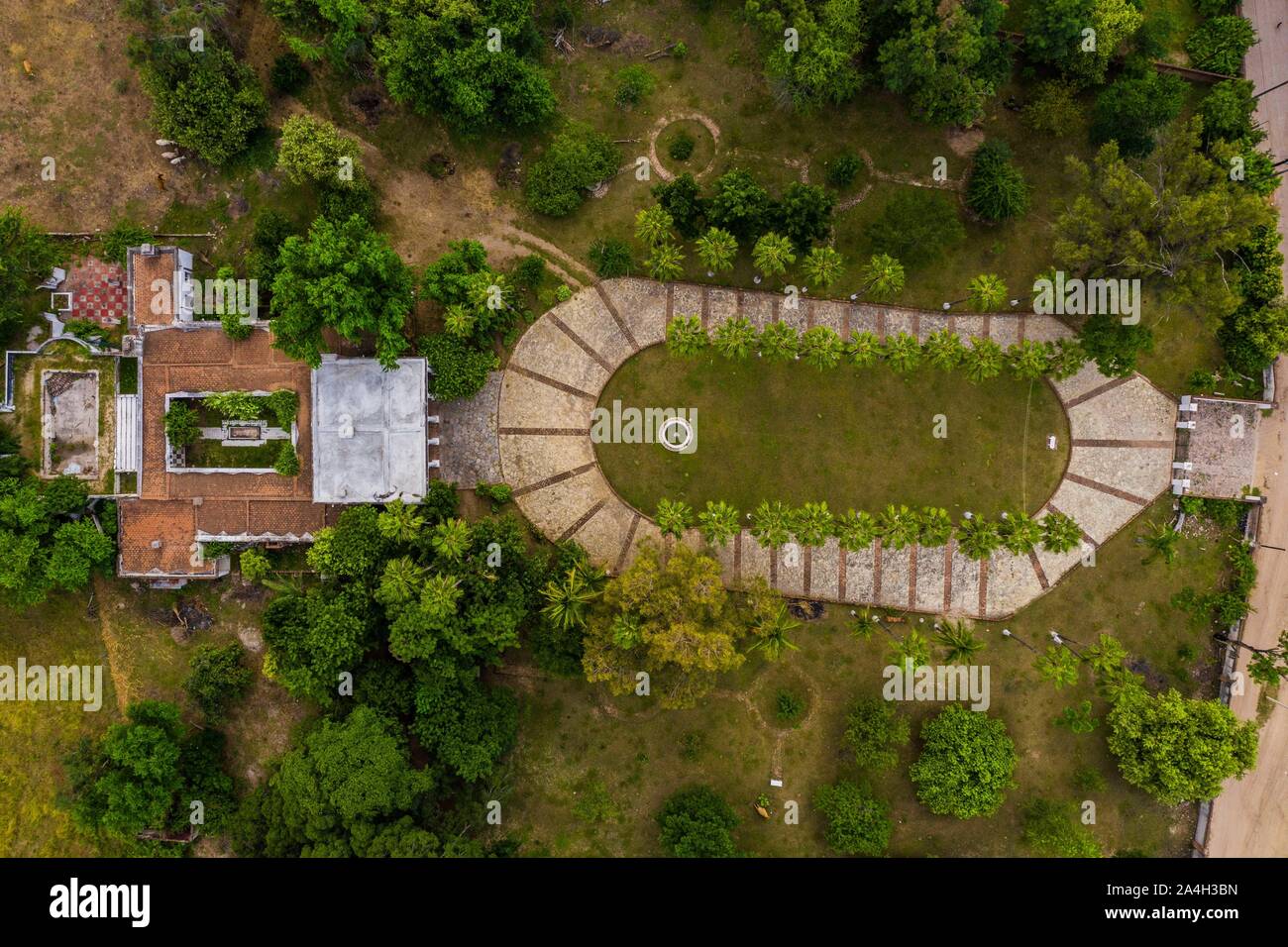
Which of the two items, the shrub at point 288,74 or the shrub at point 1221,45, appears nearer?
the shrub at point 1221,45

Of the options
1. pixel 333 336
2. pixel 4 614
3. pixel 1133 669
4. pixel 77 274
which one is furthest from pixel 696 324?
pixel 4 614

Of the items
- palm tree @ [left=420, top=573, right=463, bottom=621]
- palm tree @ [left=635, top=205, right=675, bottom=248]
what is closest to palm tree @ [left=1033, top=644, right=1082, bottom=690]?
palm tree @ [left=635, top=205, right=675, bottom=248]

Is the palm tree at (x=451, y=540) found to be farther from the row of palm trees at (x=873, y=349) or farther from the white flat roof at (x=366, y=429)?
the row of palm trees at (x=873, y=349)

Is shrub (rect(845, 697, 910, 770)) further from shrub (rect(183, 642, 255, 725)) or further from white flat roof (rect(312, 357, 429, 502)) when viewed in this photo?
shrub (rect(183, 642, 255, 725))

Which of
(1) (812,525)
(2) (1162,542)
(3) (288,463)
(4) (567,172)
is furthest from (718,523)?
(2) (1162,542)

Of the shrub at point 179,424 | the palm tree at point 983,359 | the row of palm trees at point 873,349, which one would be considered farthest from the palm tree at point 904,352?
the shrub at point 179,424
